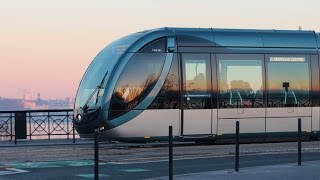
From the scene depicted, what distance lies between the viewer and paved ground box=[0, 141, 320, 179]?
43.2 ft

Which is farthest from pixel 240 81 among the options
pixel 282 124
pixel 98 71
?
pixel 98 71

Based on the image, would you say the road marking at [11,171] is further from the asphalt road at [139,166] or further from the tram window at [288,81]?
the tram window at [288,81]

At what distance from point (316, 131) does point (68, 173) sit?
10.3 meters

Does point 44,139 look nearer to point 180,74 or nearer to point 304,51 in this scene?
point 180,74

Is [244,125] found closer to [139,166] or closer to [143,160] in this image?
[143,160]

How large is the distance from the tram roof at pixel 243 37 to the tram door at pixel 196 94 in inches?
22.7

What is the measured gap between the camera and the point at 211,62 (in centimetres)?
1956

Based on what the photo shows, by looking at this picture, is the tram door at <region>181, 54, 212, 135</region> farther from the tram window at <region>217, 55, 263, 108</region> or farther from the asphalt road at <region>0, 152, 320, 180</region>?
the asphalt road at <region>0, 152, 320, 180</region>

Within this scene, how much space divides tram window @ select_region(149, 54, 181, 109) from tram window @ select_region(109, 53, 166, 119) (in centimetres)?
34

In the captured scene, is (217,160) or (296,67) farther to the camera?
(296,67)

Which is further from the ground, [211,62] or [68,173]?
[211,62]

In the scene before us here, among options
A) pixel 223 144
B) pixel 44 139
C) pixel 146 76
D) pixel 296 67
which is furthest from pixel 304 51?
pixel 44 139

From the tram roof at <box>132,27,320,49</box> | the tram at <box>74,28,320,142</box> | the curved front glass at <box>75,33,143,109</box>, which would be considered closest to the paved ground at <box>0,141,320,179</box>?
the tram at <box>74,28,320,142</box>

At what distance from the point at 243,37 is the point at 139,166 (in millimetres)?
7288
